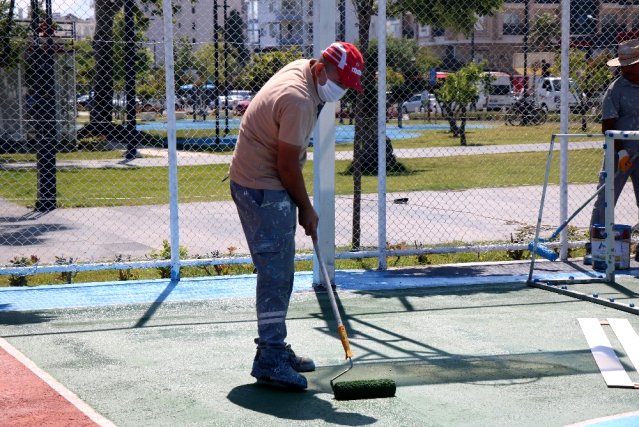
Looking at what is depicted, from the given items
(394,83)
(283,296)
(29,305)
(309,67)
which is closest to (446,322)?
(283,296)

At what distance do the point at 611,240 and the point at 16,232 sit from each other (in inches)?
321

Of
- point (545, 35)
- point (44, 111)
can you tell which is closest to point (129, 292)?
point (545, 35)

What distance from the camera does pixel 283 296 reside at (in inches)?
239

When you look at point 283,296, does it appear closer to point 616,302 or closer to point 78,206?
point 616,302

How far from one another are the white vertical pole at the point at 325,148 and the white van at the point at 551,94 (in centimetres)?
302

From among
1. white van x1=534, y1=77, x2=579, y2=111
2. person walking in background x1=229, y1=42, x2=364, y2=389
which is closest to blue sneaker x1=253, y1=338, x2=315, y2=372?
person walking in background x1=229, y1=42, x2=364, y2=389

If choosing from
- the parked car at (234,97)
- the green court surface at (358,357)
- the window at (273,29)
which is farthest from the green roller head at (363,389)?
the parked car at (234,97)

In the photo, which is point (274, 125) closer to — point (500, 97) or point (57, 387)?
point (57, 387)

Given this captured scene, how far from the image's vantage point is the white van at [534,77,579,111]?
1073 cm

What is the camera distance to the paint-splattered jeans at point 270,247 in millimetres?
5949

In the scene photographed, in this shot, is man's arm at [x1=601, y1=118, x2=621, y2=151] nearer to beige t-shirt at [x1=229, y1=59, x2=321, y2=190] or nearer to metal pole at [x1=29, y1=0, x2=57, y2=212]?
beige t-shirt at [x1=229, y1=59, x2=321, y2=190]

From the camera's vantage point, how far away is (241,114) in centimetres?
1155

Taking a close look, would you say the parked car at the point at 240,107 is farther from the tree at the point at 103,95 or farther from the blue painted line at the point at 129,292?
the blue painted line at the point at 129,292

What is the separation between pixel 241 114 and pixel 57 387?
6.00m
